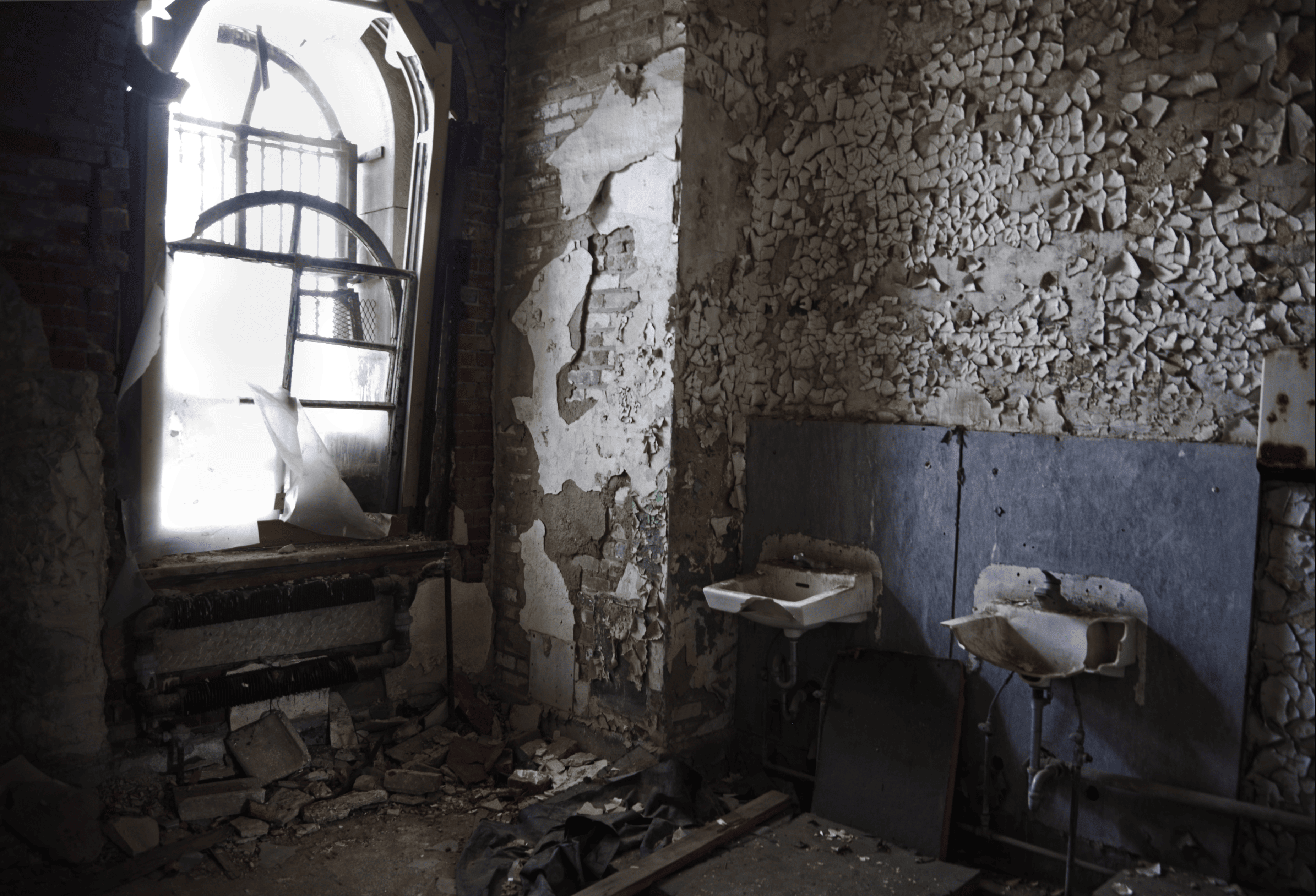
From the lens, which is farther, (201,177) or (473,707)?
(473,707)

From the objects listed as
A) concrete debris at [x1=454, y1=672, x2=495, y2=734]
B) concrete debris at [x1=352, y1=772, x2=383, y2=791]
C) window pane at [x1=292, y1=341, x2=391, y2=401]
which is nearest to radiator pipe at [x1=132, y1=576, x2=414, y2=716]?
concrete debris at [x1=454, y1=672, x2=495, y2=734]

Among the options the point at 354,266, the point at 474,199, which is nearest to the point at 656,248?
the point at 474,199

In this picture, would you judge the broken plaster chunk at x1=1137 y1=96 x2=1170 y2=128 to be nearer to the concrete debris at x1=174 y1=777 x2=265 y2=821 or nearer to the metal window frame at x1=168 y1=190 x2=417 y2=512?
the metal window frame at x1=168 y1=190 x2=417 y2=512

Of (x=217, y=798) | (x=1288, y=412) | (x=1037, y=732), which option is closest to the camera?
(x=1288, y=412)

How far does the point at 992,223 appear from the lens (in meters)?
2.80

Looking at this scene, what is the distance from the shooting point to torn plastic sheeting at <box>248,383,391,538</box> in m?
3.34

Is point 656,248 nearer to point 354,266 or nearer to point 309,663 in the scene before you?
point 354,266

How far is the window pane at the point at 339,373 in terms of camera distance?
3.47 m

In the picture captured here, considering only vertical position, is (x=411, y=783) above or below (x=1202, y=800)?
below

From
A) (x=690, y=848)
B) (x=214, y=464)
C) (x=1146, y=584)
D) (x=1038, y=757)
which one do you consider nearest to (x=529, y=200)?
(x=214, y=464)

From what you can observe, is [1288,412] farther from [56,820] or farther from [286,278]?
[56,820]

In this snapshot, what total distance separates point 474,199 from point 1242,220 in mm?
2704

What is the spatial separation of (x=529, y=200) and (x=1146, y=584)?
8.60ft

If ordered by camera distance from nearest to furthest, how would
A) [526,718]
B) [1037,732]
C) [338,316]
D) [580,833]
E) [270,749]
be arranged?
[1037,732]
[580,833]
[270,749]
[338,316]
[526,718]
